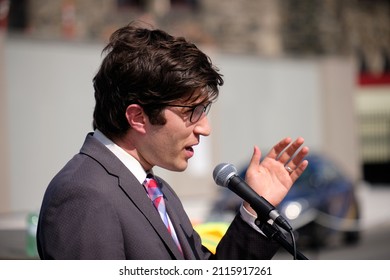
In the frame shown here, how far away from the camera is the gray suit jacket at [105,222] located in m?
2.21

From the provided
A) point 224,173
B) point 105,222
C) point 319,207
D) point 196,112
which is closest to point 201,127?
point 196,112

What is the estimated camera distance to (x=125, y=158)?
2484mm

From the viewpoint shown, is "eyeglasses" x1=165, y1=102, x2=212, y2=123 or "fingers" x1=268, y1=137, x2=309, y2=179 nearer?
"eyeglasses" x1=165, y1=102, x2=212, y2=123

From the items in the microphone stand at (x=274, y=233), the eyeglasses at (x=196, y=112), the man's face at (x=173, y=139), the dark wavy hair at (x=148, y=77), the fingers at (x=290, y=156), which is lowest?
the microphone stand at (x=274, y=233)

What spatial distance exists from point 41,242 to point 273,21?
26975 millimetres

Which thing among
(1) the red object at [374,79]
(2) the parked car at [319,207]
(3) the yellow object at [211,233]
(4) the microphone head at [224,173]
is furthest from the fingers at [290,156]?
(1) the red object at [374,79]

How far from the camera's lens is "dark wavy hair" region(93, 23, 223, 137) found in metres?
2.39

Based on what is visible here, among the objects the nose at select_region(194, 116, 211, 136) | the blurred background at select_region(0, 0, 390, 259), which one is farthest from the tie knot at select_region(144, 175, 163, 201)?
the blurred background at select_region(0, 0, 390, 259)

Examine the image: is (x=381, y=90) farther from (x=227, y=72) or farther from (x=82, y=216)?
(x=82, y=216)

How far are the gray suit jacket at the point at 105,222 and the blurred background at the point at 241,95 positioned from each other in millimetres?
1291

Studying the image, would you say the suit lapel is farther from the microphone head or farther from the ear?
the microphone head

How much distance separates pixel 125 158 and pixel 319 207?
33.1 ft

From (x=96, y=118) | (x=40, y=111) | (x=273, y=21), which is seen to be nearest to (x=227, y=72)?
(x=40, y=111)

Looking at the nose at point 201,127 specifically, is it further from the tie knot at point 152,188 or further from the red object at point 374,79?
the red object at point 374,79
